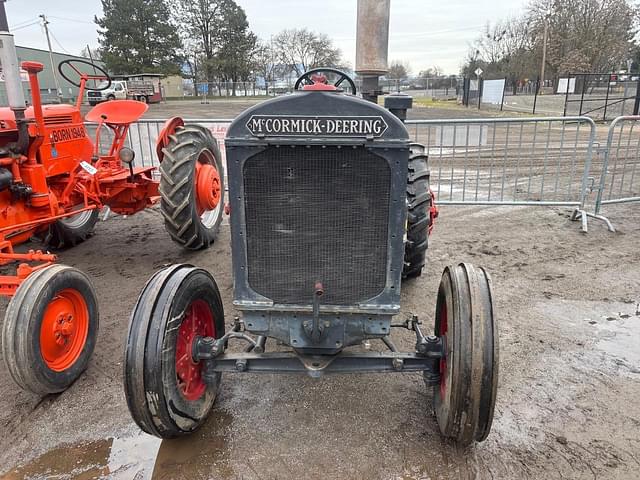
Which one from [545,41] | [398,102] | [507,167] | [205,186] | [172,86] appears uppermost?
[545,41]

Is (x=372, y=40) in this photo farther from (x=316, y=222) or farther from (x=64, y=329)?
(x=64, y=329)

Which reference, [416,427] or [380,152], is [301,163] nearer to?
[380,152]

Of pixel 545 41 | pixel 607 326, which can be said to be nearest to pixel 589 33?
pixel 545 41

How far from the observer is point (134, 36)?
48.5 metres

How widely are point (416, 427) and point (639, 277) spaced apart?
329 centimetres

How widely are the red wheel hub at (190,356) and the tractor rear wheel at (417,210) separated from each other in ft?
5.86

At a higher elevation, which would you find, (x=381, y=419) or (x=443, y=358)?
(x=443, y=358)

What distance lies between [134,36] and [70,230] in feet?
164

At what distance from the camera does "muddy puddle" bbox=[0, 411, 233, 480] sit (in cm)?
238

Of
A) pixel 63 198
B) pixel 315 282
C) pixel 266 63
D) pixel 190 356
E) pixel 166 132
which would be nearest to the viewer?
pixel 315 282

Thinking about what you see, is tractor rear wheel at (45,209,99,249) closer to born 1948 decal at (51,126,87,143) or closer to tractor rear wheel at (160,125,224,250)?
born 1948 decal at (51,126,87,143)

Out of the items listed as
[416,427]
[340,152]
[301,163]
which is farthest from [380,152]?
[416,427]

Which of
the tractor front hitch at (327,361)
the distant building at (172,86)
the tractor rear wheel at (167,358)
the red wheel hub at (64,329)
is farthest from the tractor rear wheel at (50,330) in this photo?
the distant building at (172,86)

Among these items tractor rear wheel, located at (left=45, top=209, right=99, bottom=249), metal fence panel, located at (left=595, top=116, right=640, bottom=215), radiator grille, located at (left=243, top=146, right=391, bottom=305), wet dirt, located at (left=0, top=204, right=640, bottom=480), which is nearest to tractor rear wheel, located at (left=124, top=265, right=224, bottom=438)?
wet dirt, located at (left=0, top=204, right=640, bottom=480)
